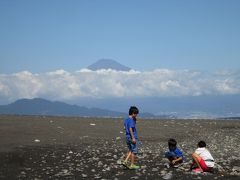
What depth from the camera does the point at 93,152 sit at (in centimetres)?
2539

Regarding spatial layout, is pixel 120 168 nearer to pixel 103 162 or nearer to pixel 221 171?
pixel 103 162

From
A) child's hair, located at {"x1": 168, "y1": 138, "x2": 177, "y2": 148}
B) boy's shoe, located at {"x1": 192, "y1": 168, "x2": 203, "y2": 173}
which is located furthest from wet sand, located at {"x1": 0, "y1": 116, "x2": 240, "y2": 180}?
child's hair, located at {"x1": 168, "y1": 138, "x2": 177, "y2": 148}

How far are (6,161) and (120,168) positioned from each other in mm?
5599

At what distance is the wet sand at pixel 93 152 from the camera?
1878 centimetres

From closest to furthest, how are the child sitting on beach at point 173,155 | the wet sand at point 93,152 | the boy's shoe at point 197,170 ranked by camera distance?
the wet sand at point 93,152
the boy's shoe at point 197,170
the child sitting on beach at point 173,155

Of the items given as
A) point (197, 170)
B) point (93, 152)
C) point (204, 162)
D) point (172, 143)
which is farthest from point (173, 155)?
point (93, 152)

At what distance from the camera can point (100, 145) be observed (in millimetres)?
A: 28812

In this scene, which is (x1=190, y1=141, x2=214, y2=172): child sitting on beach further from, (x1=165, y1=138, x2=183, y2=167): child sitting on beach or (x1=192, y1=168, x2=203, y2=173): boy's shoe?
(x1=165, y1=138, x2=183, y2=167): child sitting on beach

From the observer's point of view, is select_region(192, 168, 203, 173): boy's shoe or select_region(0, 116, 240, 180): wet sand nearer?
select_region(0, 116, 240, 180): wet sand

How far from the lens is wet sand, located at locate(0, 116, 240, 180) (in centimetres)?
1878

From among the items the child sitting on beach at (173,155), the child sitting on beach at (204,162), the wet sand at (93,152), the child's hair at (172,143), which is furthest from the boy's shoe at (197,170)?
the child's hair at (172,143)

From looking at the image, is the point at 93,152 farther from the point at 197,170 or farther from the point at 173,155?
the point at 197,170

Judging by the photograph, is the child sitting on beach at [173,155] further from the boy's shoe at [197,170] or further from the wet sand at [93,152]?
the boy's shoe at [197,170]

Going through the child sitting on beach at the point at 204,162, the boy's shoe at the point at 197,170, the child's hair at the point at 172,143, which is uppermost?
the child's hair at the point at 172,143
